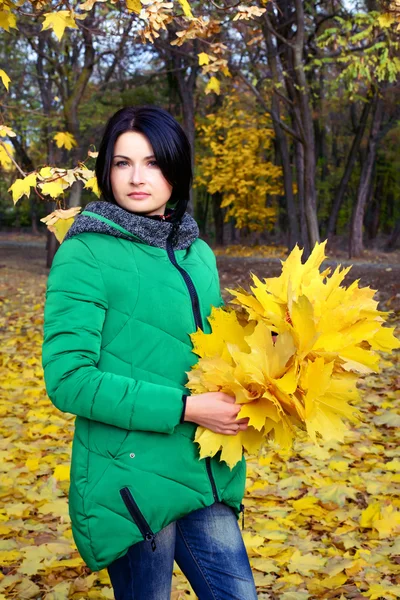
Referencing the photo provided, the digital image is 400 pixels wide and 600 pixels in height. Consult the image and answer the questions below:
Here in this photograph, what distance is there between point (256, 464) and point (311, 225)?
26.1 feet

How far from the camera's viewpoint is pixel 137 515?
1.53 meters

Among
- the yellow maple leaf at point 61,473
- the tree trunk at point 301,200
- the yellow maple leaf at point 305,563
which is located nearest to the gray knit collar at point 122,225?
the yellow maple leaf at point 305,563

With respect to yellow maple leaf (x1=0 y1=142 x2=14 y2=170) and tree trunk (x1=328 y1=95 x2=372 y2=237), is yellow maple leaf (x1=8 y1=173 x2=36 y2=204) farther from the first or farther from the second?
tree trunk (x1=328 y1=95 x2=372 y2=237)

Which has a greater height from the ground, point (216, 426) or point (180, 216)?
point (180, 216)

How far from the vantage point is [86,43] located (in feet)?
40.0

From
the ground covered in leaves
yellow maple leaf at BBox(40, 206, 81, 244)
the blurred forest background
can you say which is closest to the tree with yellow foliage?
the blurred forest background

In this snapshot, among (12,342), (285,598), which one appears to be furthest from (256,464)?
(12,342)

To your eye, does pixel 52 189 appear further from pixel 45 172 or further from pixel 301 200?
pixel 301 200

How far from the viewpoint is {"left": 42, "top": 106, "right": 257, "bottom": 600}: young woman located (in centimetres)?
149

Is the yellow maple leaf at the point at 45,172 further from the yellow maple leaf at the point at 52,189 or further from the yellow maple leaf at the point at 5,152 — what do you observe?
the yellow maple leaf at the point at 5,152

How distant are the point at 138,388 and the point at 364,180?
56.2ft

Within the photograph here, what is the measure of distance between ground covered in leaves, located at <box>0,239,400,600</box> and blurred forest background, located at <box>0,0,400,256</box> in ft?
6.18

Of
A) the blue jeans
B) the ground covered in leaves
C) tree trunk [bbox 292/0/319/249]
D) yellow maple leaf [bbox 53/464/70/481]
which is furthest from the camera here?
tree trunk [bbox 292/0/319/249]

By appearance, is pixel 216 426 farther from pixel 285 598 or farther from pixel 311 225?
pixel 311 225
